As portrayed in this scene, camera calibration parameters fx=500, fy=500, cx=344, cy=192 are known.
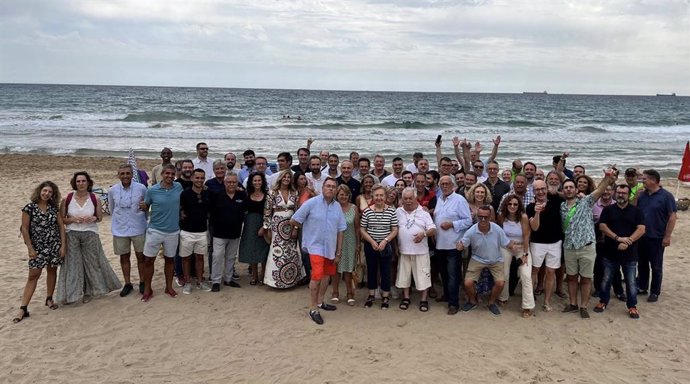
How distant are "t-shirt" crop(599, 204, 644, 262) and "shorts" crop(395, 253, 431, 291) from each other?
2.14m

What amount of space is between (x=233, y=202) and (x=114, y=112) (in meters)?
41.0

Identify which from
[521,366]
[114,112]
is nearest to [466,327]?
[521,366]

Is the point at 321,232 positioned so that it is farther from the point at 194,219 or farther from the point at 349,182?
the point at 194,219

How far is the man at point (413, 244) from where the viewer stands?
596 centimetres

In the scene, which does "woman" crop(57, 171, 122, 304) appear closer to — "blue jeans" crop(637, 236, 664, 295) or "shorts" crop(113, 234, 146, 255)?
"shorts" crop(113, 234, 146, 255)

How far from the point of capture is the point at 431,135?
105ft

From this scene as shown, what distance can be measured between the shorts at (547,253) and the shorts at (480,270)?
46cm

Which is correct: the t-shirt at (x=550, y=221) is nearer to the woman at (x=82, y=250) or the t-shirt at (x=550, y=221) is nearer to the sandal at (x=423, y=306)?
the sandal at (x=423, y=306)

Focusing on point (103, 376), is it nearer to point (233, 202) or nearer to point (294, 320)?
point (294, 320)

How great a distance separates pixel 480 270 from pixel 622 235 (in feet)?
5.52

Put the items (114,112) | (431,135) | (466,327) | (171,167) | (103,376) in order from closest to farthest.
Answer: (103,376) → (466,327) → (171,167) → (431,135) → (114,112)

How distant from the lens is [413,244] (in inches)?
238

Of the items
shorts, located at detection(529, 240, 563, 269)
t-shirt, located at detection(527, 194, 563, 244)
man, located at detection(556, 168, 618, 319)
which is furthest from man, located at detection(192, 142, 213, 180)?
man, located at detection(556, 168, 618, 319)

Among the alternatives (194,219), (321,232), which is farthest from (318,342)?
(194,219)
